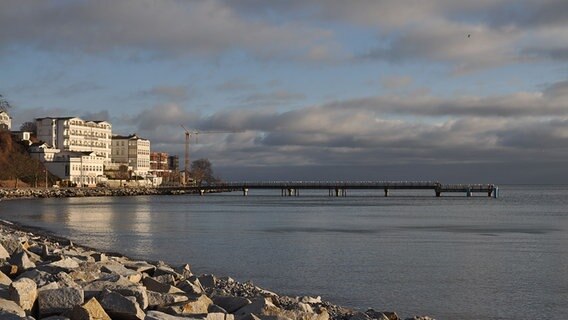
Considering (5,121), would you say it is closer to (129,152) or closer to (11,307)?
(129,152)

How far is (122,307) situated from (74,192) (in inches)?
4894

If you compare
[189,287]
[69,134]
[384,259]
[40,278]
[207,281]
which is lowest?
[384,259]

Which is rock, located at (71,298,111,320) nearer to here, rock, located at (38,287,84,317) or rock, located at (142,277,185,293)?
rock, located at (38,287,84,317)

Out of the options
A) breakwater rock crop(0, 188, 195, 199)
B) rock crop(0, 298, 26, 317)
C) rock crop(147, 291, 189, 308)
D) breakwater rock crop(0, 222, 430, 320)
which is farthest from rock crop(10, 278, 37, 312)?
breakwater rock crop(0, 188, 195, 199)

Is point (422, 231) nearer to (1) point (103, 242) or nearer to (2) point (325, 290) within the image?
(1) point (103, 242)

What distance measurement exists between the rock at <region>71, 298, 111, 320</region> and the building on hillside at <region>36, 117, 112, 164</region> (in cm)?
15616

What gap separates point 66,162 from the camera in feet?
486

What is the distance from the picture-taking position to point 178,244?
1351 inches

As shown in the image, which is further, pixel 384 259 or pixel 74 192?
pixel 74 192

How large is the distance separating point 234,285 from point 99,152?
158825 millimetres

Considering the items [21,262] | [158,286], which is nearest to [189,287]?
[158,286]

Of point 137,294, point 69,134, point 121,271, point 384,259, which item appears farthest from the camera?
point 69,134

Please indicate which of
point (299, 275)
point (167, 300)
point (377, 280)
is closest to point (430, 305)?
point (377, 280)

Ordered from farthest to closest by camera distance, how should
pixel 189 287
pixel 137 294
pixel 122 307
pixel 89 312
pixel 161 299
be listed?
pixel 189 287 → pixel 161 299 → pixel 137 294 → pixel 122 307 → pixel 89 312
